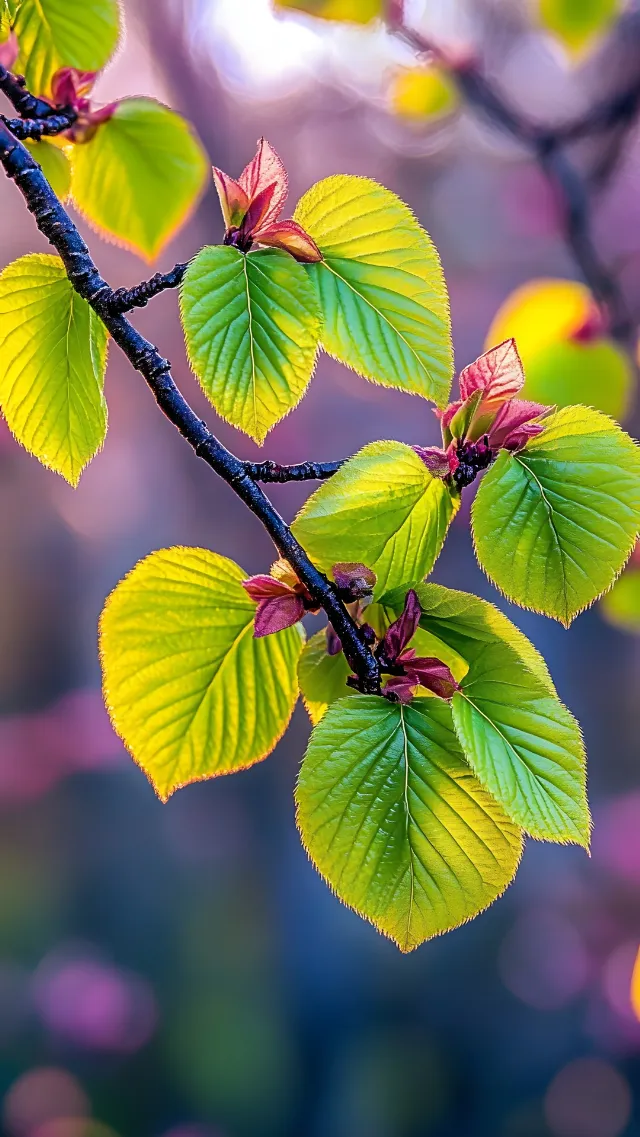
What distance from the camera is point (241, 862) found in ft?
6.91

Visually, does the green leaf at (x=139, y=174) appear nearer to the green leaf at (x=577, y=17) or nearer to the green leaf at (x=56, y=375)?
the green leaf at (x=56, y=375)

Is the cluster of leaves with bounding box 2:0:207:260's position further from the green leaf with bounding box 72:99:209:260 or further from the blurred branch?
the blurred branch

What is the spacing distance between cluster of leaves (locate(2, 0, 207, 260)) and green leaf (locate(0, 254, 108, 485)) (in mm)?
91

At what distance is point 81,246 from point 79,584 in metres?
2.09

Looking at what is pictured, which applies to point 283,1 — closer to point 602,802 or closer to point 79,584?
point 79,584

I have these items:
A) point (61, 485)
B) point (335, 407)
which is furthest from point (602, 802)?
point (61, 485)

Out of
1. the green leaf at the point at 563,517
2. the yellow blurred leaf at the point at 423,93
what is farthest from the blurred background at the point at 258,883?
the green leaf at the point at 563,517

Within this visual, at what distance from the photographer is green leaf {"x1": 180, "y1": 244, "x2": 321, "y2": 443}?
19cm

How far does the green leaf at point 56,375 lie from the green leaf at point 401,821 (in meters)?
0.11

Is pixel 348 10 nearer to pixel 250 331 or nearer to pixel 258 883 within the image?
pixel 250 331

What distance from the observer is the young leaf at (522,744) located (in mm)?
185

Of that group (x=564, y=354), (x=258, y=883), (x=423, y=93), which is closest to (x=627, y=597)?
(x=564, y=354)

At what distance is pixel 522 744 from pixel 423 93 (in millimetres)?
711

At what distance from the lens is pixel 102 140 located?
31 cm
